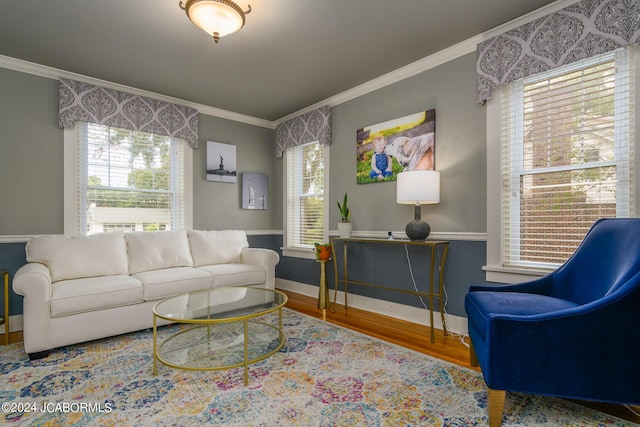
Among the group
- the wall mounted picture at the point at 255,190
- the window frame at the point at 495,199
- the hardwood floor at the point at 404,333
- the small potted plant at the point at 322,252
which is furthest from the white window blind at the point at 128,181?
the window frame at the point at 495,199

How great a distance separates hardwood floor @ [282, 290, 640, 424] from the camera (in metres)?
1.72

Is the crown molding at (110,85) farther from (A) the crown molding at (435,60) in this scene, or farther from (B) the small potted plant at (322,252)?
(B) the small potted plant at (322,252)

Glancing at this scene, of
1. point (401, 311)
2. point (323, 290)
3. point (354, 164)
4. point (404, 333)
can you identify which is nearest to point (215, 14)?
point (354, 164)

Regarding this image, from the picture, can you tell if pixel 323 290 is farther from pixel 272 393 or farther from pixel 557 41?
pixel 557 41

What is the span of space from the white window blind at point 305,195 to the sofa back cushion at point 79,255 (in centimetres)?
210

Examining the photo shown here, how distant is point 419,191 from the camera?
2.71 meters

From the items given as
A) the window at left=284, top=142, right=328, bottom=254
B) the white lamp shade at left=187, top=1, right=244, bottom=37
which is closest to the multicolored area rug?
the window at left=284, top=142, right=328, bottom=254

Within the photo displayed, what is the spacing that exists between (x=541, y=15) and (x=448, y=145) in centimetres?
108

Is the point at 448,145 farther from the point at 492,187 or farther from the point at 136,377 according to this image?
the point at 136,377

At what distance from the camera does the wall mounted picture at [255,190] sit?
4.58 m

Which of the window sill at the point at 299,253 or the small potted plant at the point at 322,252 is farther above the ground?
the small potted plant at the point at 322,252

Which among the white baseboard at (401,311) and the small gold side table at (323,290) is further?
the small gold side table at (323,290)

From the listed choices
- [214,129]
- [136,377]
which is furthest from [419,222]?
[214,129]

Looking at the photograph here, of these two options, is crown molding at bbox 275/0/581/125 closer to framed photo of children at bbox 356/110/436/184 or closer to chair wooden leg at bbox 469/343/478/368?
framed photo of children at bbox 356/110/436/184
